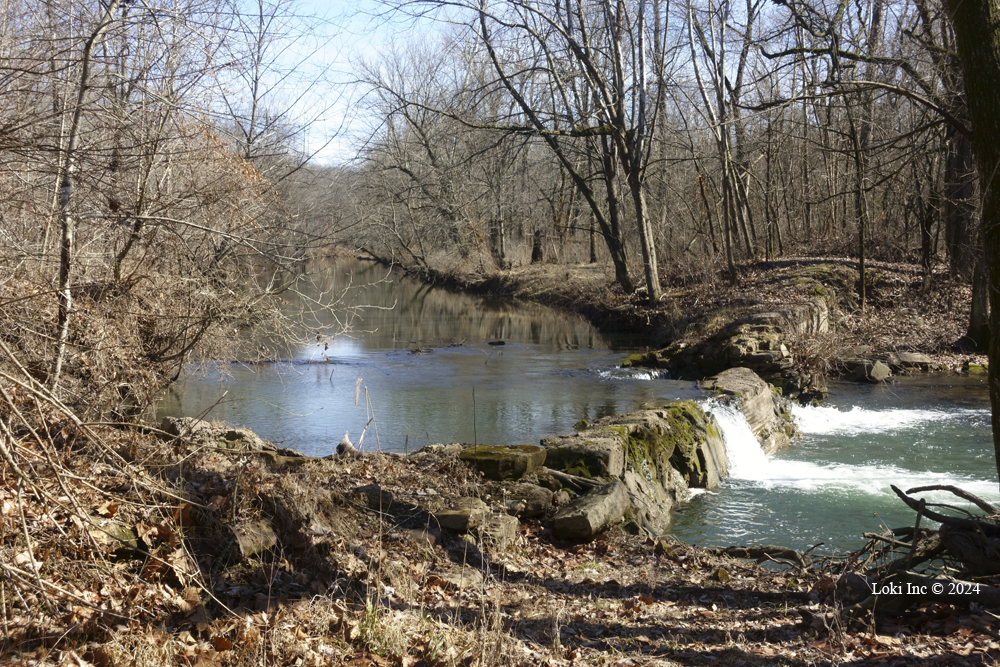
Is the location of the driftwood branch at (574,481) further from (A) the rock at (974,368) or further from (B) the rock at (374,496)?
(A) the rock at (974,368)

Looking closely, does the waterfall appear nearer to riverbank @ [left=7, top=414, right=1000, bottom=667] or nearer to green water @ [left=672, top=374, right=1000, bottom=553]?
green water @ [left=672, top=374, right=1000, bottom=553]

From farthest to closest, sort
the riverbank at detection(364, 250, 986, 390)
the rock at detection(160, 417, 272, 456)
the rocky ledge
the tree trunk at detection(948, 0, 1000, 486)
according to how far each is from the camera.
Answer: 1. the riverbank at detection(364, 250, 986, 390)
2. the rock at detection(160, 417, 272, 456)
3. the rocky ledge
4. the tree trunk at detection(948, 0, 1000, 486)

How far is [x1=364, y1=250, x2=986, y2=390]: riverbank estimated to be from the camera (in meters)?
16.5

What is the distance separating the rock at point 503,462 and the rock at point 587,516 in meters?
0.75

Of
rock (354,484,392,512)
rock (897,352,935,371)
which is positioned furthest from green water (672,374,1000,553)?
rock (354,484,392,512)

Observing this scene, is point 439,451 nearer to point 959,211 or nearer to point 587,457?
point 587,457

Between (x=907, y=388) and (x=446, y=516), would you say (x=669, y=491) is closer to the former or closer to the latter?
(x=446, y=516)

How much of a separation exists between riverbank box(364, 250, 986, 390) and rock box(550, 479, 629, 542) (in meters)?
9.44

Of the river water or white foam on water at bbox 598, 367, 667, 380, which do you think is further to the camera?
white foam on water at bbox 598, 367, 667, 380

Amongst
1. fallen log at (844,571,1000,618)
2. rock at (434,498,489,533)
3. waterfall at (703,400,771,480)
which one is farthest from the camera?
waterfall at (703,400,771,480)

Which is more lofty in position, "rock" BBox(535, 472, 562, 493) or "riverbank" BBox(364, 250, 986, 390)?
"riverbank" BBox(364, 250, 986, 390)

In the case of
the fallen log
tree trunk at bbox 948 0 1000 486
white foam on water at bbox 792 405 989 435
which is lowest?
white foam on water at bbox 792 405 989 435

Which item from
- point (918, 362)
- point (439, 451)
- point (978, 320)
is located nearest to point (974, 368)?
point (918, 362)

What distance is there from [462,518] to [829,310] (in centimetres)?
1620
